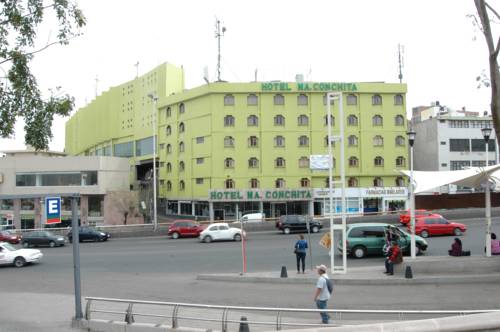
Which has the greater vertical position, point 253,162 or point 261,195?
point 253,162

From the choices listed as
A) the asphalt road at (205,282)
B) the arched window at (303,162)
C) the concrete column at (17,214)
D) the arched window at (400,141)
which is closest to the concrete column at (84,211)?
the concrete column at (17,214)

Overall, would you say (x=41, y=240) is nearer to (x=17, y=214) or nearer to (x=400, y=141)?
(x=17, y=214)

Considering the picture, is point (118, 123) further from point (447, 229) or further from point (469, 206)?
point (447, 229)

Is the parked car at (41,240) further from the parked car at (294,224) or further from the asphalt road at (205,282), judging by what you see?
the parked car at (294,224)

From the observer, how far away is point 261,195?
2143 inches

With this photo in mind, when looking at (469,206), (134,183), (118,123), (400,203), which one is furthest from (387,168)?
(118,123)

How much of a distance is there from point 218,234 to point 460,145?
123 ft

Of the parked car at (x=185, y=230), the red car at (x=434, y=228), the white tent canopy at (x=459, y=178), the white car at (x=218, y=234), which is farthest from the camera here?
the parked car at (x=185, y=230)

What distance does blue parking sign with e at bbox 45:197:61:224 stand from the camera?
12906mm

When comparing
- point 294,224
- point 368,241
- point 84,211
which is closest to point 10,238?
point 84,211

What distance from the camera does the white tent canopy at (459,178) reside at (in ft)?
61.9

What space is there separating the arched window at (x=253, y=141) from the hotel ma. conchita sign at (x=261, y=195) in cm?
527

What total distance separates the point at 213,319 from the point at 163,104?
53.9m

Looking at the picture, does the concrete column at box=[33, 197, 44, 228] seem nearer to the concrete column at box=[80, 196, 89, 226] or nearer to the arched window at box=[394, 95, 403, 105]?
the concrete column at box=[80, 196, 89, 226]
